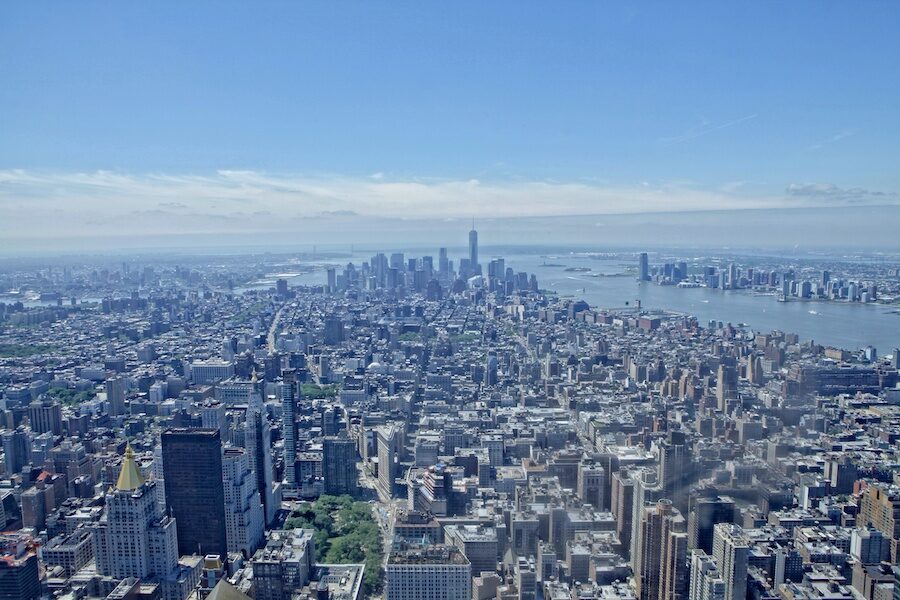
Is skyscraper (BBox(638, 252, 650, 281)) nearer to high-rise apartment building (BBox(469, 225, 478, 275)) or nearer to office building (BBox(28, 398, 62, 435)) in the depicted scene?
high-rise apartment building (BBox(469, 225, 478, 275))

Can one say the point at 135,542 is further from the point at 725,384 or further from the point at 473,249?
the point at 473,249

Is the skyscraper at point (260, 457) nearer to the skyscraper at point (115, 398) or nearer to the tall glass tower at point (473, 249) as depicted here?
the skyscraper at point (115, 398)

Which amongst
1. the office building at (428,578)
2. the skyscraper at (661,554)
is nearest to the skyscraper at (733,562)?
the skyscraper at (661,554)

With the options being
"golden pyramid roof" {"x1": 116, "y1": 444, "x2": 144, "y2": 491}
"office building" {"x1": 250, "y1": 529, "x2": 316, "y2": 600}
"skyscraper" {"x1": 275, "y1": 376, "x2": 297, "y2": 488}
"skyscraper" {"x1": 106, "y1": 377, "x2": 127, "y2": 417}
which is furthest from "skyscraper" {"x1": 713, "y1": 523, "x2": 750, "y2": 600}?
"skyscraper" {"x1": 106, "y1": 377, "x2": 127, "y2": 417}

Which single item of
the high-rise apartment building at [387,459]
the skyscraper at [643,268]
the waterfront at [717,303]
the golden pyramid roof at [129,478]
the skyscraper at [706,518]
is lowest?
the high-rise apartment building at [387,459]

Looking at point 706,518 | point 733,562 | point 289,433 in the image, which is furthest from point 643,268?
point 733,562

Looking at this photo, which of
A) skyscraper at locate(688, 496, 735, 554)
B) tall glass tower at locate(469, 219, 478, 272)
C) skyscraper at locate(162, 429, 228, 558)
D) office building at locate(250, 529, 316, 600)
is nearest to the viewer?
office building at locate(250, 529, 316, 600)
